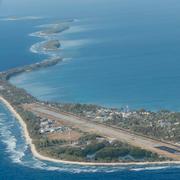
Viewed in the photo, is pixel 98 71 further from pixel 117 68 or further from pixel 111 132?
pixel 111 132

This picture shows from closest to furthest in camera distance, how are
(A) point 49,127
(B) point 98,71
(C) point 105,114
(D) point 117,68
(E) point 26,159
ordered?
1. (E) point 26,159
2. (A) point 49,127
3. (C) point 105,114
4. (B) point 98,71
5. (D) point 117,68

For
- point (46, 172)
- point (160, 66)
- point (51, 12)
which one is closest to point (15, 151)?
point (46, 172)

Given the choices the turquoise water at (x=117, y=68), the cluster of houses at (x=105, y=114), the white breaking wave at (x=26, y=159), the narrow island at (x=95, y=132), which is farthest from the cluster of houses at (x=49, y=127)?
the turquoise water at (x=117, y=68)

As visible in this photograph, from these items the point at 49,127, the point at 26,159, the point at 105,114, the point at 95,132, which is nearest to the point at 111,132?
the point at 95,132

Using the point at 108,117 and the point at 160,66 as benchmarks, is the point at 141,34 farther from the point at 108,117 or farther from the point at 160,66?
the point at 108,117

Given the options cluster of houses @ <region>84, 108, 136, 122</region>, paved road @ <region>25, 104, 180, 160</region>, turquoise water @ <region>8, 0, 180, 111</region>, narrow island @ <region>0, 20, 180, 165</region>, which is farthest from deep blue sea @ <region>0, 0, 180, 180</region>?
cluster of houses @ <region>84, 108, 136, 122</region>

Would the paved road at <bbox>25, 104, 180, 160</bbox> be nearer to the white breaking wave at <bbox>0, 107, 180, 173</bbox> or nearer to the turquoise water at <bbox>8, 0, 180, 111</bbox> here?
the white breaking wave at <bbox>0, 107, 180, 173</bbox>

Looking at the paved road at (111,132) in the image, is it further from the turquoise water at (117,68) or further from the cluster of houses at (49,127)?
the turquoise water at (117,68)
